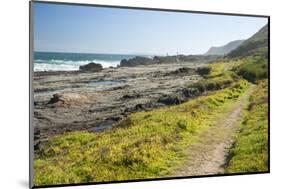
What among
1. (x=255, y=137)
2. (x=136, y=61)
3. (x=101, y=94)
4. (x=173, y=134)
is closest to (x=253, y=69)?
(x=255, y=137)

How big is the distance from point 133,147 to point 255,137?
1.18 m

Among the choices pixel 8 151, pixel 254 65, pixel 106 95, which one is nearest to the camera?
pixel 8 151

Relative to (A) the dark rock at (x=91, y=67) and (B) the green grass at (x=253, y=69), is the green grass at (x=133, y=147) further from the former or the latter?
(A) the dark rock at (x=91, y=67)

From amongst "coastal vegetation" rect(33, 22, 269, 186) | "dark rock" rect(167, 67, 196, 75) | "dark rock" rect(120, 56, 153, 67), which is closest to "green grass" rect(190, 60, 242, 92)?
"coastal vegetation" rect(33, 22, 269, 186)

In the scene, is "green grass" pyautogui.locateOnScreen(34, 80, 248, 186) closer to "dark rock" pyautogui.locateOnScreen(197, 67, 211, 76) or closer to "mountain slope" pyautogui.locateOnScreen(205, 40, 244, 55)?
"dark rock" pyautogui.locateOnScreen(197, 67, 211, 76)

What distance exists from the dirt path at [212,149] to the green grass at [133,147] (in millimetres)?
64

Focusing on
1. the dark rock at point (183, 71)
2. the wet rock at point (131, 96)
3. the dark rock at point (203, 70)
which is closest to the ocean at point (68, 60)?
the wet rock at point (131, 96)

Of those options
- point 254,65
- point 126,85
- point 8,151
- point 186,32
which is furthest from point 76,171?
point 254,65

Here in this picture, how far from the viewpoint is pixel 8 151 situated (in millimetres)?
4051

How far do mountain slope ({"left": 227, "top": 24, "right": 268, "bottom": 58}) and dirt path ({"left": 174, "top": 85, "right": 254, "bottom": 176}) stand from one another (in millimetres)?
558

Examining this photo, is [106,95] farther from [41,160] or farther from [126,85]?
[41,160]

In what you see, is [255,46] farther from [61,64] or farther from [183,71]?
[61,64]

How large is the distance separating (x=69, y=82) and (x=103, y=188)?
91cm

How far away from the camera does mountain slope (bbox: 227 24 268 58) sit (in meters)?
4.74
